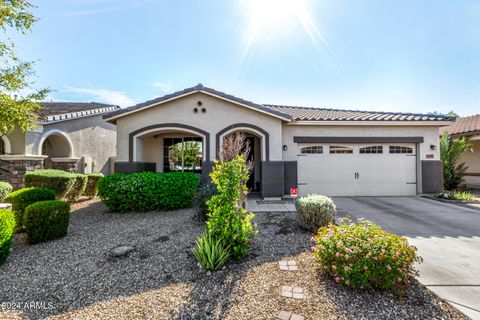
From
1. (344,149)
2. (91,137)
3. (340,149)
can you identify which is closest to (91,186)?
(91,137)

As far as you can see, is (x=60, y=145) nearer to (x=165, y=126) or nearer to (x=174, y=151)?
(x=174, y=151)

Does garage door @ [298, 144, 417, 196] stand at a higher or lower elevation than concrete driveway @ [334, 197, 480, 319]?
higher

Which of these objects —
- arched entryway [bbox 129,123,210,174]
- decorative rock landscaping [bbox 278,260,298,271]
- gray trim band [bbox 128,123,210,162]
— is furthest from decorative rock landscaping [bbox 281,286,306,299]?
arched entryway [bbox 129,123,210,174]

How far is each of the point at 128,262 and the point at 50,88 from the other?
244 inches

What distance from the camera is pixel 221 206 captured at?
3762 mm

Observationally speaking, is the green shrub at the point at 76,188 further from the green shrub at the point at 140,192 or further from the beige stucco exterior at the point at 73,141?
the beige stucco exterior at the point at 73,141

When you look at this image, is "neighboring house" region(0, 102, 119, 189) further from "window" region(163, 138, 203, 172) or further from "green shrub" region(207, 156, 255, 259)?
"green shrub" region(207, 156, 255, 259)

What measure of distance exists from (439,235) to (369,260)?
150 inches

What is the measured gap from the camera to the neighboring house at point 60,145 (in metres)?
9.09

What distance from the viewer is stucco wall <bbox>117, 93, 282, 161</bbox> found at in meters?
9.14

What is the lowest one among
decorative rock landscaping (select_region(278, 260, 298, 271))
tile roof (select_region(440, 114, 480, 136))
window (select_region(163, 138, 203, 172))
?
decorative rock landscaping (select_region(278, 260, 298, 271))

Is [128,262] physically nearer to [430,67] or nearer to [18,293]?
[18,293]

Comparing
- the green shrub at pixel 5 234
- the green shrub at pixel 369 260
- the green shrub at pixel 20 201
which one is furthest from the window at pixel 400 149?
the green shrub at pixel 20 201

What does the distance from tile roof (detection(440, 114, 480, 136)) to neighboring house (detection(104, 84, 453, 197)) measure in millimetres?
4879
